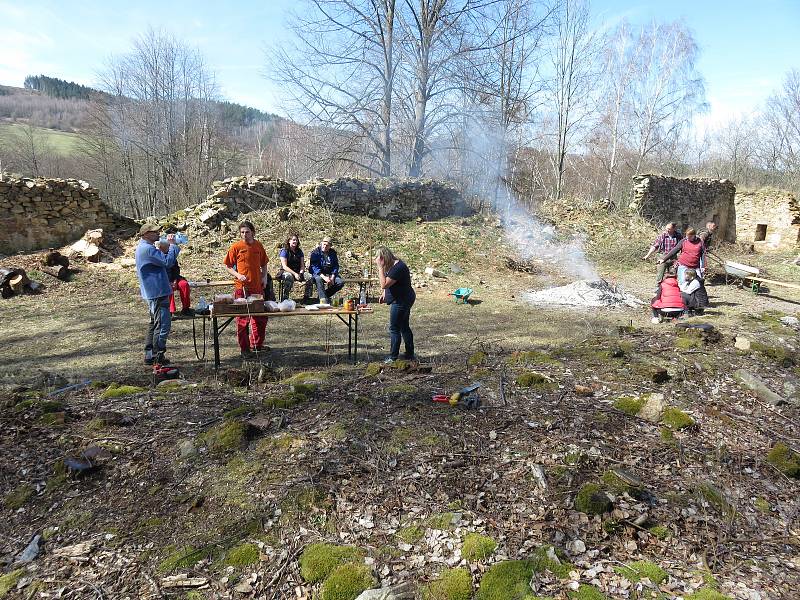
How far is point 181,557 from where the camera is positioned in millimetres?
2455

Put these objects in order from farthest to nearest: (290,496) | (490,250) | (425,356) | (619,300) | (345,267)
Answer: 1. (490,250)
2. (345,267)
3. (619,300)
4. (425,356)
5. (290,496)

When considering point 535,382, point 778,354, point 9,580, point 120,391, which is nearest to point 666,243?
point 778,354

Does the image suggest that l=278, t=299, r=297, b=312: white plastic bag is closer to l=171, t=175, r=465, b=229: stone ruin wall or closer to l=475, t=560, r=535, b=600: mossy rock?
l=475, t=560, r=535, b=600: mossy rock

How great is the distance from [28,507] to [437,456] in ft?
8.24

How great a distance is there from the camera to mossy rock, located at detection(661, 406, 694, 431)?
3764mm

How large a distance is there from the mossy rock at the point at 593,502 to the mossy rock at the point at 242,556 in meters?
1.77

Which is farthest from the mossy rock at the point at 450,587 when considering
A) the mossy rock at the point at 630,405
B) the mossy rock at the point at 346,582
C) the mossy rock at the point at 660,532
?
the mossy rock at the point at 630,405

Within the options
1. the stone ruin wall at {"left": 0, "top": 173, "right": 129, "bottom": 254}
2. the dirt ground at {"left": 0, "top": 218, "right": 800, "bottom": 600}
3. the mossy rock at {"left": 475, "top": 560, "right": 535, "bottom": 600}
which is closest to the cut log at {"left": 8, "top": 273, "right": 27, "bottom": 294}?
the stone ruin wall at {"left": 0, "top": 173, "right": 129, "bottom": 254}

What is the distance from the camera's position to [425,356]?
Answer: 251 inches

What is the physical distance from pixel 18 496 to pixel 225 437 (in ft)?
4.00

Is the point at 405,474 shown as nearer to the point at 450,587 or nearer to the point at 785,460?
the point at 450,587

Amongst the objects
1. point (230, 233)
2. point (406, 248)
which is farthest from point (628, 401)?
point (230, 233)

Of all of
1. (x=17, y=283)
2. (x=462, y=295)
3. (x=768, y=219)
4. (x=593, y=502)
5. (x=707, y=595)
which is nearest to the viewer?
(x=707, y=595)

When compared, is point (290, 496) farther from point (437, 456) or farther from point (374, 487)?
point (437, 456)
